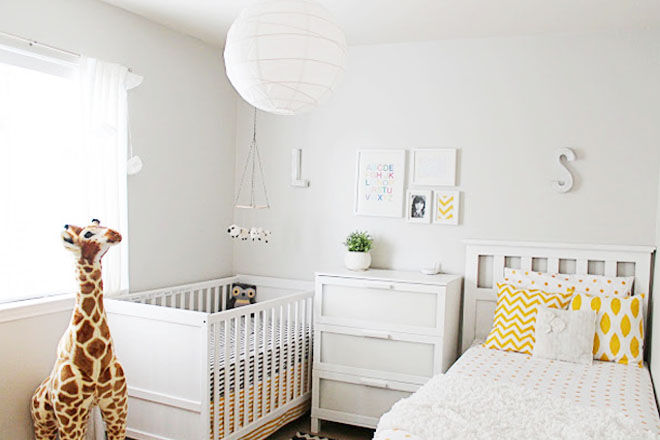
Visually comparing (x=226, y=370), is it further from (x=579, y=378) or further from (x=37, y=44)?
Answer: (x=37, y=44)

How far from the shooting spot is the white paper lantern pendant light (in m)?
1.69

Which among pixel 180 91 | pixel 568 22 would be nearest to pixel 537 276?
pixel 568 22

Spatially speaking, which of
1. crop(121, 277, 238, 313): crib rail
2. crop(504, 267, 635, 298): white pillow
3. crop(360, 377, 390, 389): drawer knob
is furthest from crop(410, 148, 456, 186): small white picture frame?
crop(121, 277, 238, 313): crib rail

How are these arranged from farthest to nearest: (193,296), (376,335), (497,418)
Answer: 1. (193,296)
2. (376,335)
3. (497,418)

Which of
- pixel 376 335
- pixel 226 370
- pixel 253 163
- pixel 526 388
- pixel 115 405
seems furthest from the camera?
pixel 253 163

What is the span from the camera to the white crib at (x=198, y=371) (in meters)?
2.69

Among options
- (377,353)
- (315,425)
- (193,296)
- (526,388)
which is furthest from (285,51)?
(315,425)

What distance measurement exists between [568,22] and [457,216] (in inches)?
48.2

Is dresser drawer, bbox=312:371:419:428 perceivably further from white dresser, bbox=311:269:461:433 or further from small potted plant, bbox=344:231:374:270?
small potted plant, bbox=344:231:374:270

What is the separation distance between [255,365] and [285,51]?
6.00ft

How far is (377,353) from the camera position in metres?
3.30

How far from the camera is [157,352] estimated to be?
2809 millimetres

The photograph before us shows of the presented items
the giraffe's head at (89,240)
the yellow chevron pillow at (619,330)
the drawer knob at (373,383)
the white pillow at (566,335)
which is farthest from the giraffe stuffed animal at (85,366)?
the yellow chevron pillow at (619,330)

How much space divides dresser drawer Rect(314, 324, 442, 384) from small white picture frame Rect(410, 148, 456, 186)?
0.97 meters
